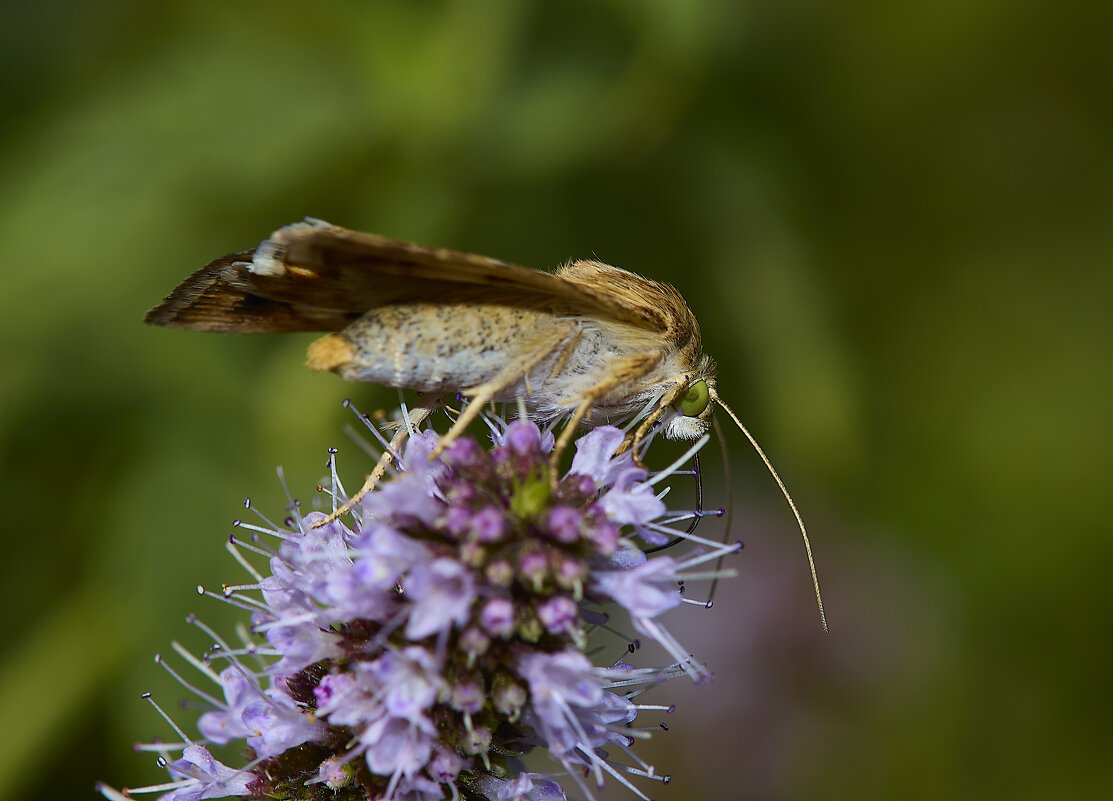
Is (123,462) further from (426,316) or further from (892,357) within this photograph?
(892,357)

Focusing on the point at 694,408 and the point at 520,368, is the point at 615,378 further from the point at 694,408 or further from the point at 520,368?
the point at 694,408

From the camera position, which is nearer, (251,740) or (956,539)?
(251,740)

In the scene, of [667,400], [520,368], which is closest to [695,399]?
[667,400]

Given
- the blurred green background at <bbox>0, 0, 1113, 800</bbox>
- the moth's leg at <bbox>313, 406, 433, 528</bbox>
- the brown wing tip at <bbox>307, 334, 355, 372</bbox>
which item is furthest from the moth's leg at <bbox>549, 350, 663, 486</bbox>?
the blurred green background at <bbox>0, 0, 1113, 800</bbox>

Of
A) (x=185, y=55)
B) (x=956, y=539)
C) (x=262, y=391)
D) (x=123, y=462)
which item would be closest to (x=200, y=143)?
(x=185, y=55)

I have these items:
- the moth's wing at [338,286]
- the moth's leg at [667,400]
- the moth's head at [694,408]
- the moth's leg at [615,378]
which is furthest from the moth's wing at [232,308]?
the moth's head at [694,408]

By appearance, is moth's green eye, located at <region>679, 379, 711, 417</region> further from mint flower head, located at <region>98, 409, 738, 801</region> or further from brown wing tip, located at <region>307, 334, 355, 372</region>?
brown wing tip, located at <region>307, 334, 355, 372</region>
